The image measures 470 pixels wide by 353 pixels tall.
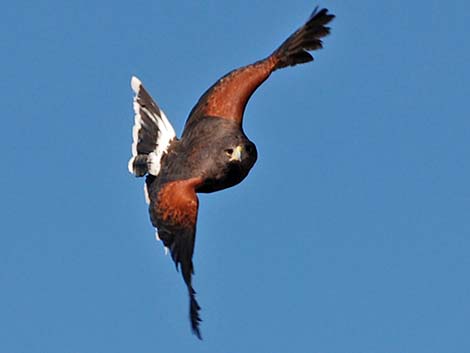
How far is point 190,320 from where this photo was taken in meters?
20.1

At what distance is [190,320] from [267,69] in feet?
15.8

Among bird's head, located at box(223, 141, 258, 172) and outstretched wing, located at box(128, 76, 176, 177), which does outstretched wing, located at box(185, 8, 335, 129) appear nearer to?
outstretched wing, located at box(128, 76, 176, 177)

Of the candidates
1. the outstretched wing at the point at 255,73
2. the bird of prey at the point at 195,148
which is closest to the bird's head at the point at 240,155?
the bird of prey at the point at 195,148

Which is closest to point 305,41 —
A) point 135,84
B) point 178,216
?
point 135,84

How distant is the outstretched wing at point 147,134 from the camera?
2266cm

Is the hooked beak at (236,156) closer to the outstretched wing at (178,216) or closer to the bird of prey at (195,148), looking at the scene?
the bird of prey at (195,148)

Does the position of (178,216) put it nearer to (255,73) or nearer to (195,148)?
(195,148)

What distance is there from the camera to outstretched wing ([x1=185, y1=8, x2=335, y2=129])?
23062mm

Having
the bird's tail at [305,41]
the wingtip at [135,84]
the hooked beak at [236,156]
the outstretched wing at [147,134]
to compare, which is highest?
the bird's tail at [305,41]

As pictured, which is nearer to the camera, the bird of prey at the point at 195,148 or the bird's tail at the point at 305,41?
the bird of prey at the point at 195,148

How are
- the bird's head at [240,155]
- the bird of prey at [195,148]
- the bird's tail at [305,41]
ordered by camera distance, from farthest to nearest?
the bird's tail at [305,41], the bird's head at [240,155], the bird of prey at [195,148]

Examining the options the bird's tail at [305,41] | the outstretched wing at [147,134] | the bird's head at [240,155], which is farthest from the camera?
the bird's tail at [305,41]

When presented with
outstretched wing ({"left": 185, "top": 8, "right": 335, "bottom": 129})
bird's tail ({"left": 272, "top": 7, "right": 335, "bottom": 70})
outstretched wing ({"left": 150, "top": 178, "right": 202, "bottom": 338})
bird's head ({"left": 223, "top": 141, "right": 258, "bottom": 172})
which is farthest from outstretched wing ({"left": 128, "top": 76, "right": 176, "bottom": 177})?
bird's tail ({"left": 272, "top": 7, "right": 335, "bottom": 70})

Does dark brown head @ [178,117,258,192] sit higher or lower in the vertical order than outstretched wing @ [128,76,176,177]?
lower
